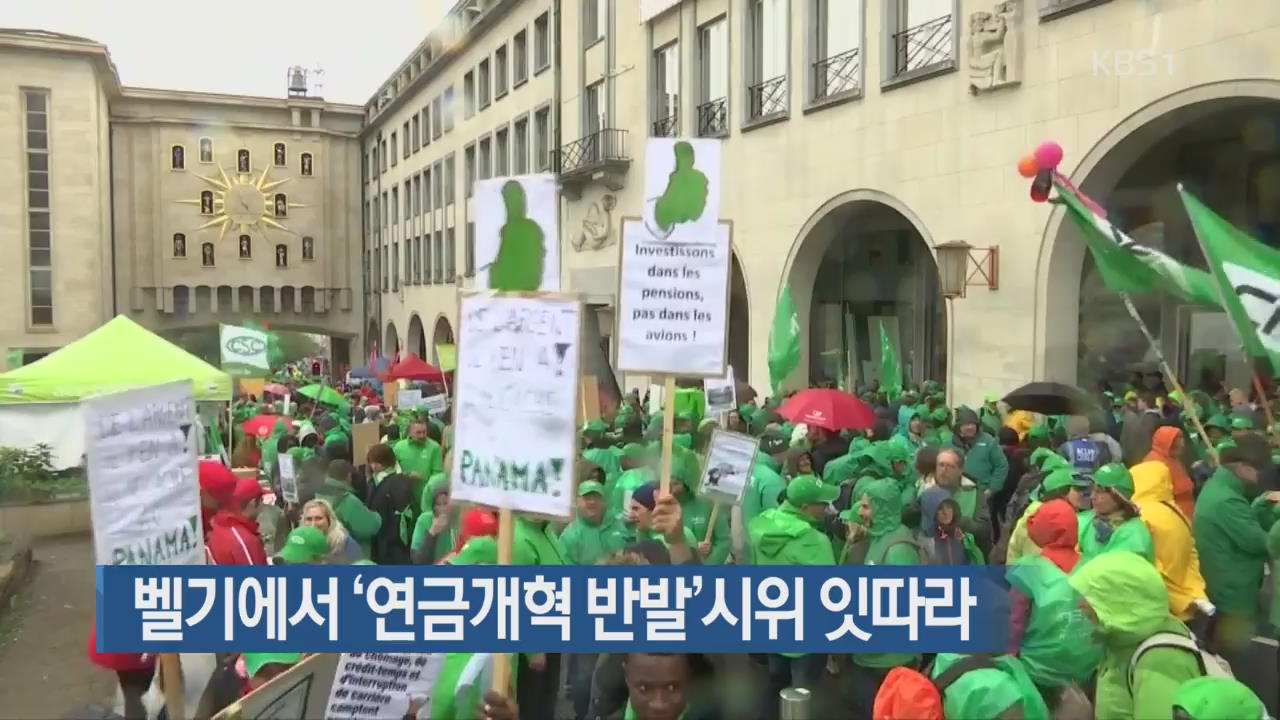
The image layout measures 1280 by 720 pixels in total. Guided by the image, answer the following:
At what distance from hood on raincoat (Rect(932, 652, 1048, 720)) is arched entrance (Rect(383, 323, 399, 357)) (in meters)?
42.0

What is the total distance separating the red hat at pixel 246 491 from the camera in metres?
5.31

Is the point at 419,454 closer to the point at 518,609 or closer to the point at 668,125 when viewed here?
the point at 518,609

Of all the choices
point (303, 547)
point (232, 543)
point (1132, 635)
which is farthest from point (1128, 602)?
point (232, 543)

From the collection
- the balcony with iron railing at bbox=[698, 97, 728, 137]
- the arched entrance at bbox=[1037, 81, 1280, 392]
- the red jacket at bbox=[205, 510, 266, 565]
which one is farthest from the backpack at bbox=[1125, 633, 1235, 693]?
the balcony with iron railing at bbox=[698, 97, 728, 137]

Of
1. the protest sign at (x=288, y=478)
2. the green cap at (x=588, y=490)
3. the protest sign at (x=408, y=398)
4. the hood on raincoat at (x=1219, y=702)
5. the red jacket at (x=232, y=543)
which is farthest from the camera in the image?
the protest sign at (x=408, y=398)

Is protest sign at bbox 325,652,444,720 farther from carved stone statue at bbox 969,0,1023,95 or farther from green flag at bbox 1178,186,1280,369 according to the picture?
carved stone statue at bbox 969,0,1023,95

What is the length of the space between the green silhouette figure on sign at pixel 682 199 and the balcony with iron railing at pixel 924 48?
878 centimetres

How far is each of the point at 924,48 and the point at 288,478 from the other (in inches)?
380

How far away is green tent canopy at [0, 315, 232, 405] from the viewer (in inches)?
453

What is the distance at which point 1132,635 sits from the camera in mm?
3363

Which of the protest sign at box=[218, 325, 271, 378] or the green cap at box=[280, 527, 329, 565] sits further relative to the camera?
the protest sign at box=[218, 325, 271, 378]

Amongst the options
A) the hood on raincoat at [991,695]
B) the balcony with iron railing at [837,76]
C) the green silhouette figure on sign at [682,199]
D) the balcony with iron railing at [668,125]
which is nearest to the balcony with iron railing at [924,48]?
the balcony with iron railing at [837,76]

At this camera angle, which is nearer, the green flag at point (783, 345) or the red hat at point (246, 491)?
the red hat at point (246, 491)

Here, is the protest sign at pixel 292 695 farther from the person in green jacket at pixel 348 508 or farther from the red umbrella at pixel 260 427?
the red umbrella at pixel 260 427
